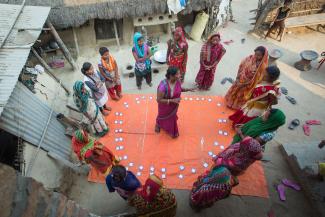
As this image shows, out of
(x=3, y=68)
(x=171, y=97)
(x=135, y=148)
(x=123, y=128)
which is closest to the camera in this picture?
(x=3, y=68)

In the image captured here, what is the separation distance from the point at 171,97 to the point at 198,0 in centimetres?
459

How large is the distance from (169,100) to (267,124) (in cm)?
186

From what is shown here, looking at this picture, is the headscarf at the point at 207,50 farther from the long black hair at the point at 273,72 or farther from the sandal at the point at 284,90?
the sandal at the point at 284,90

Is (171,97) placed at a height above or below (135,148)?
above

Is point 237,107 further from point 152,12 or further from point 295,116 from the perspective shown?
point 152,12

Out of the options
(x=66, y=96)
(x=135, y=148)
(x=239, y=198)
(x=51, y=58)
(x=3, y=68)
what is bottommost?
(x=239, y=198)

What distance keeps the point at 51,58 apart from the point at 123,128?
4.18 meters

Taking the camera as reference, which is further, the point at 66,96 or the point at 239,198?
the point at 66,96

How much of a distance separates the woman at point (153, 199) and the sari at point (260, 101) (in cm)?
265

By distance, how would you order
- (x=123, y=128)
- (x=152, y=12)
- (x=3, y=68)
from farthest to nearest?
(x=152, y=12), (x=123, y=128), (x=3, y=68)

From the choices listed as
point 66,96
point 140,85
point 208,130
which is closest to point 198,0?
point 140,85

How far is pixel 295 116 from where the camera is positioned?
6336mm

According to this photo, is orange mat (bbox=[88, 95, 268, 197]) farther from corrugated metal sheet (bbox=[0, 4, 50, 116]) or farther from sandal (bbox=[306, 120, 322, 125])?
corrugated metal sheet (bbox=[0, 4, 50, 116])

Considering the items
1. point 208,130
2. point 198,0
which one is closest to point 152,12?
point 198,0
